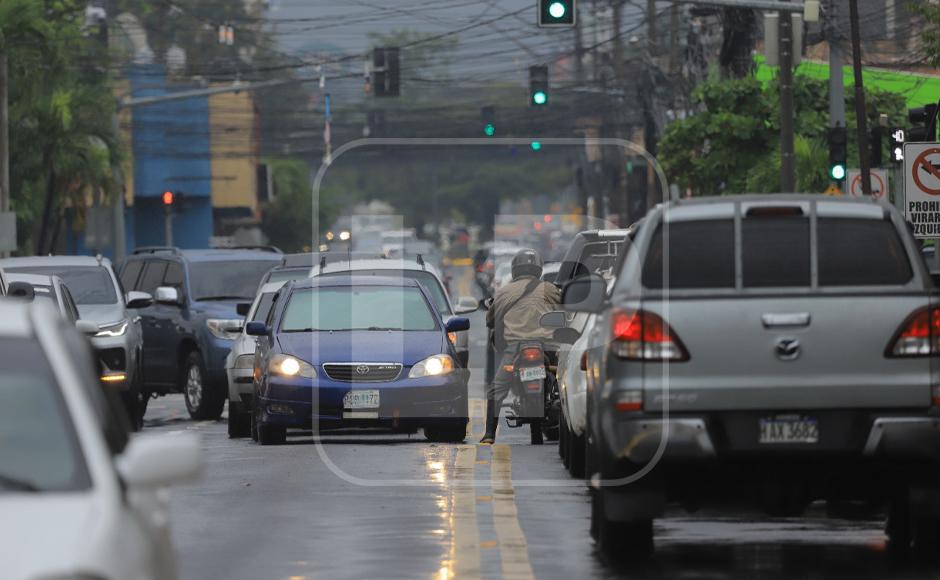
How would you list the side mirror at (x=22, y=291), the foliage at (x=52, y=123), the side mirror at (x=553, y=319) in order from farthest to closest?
the foliage at (x=52, y=123), the side mirror at (x=22, y=291), the side mirror at (x=553, y=319)

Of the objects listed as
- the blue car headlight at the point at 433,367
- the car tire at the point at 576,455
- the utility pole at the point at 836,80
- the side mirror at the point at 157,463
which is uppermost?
the utility pole at the point at 836,80

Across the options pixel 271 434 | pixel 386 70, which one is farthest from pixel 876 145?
pixel 271 434

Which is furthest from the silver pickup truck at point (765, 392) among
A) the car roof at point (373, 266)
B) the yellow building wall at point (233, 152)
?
the yellow building wall at point (233, 152)

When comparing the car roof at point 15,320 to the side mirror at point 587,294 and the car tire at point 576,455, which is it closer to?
the side mirror at point 587,294

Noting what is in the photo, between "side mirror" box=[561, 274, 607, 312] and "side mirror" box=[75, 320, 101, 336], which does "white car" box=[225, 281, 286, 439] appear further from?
"side mirror" box=[561, 274, 607, 312]

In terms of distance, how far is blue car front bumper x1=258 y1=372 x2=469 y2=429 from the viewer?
18562mm

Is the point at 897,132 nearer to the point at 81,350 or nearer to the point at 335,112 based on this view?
the point at 81,350

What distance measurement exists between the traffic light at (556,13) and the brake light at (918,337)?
2001cm

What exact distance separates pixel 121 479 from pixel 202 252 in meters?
20.9

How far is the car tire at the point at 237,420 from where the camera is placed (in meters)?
21.6

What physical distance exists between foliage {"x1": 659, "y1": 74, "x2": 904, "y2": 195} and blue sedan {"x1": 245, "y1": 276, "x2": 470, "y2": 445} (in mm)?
23134

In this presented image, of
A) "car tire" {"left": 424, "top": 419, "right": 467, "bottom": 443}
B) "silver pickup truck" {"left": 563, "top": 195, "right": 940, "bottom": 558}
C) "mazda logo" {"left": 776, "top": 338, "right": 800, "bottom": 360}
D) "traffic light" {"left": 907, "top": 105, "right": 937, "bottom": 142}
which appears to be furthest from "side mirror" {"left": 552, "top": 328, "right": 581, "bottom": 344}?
"traffic light" {"left": 907, "top": 105, "right": 937, "bottom": 142}

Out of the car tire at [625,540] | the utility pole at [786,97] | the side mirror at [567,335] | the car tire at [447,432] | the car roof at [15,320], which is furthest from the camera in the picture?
the utility pole at [786,97]

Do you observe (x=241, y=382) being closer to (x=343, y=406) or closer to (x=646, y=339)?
(x=343, y=406)
